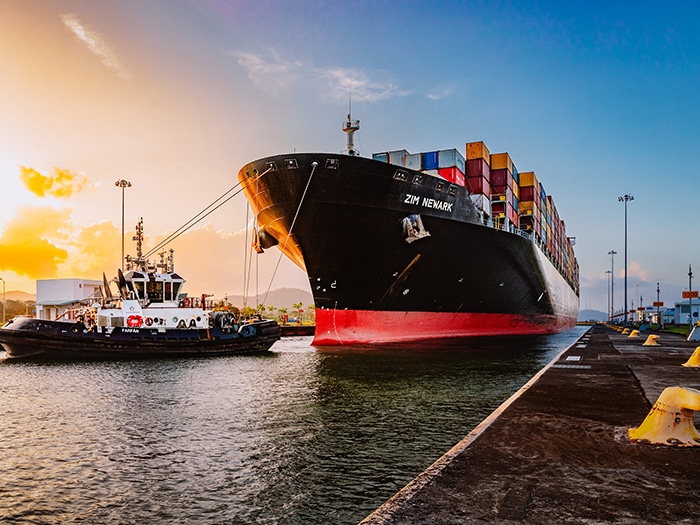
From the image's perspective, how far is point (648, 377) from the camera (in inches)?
Result: 452

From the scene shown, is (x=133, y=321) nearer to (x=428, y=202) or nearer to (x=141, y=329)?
(x=141, y=329)

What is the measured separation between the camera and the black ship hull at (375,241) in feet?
81.1

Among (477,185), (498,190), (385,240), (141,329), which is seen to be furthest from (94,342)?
(498,190)

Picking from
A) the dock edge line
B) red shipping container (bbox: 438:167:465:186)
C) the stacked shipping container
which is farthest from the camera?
the stacked shipping container

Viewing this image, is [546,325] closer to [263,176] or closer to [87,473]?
[263,176]

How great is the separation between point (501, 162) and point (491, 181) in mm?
1869

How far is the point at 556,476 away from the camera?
462 cm

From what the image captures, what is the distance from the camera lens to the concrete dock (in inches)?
147

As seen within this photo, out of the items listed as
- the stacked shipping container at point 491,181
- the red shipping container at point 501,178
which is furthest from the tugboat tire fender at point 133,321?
the red shipping container at point 501,178

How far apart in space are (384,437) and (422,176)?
18.9 metres

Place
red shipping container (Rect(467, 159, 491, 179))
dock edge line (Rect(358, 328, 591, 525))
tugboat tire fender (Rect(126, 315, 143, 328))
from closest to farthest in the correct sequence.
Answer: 1. dock edge line (Rect(358, 328, 591, 525))
2. tugboat tire fender (Rect(126, 315, 143, 328))
3. red shipping container (Rect(467, 159, 491, 179))

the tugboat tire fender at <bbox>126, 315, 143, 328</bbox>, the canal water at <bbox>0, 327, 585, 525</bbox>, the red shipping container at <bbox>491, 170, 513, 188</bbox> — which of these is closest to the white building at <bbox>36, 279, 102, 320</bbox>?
the tugboat tire fender at <bbox>126, 315, 143, 328</bbox>

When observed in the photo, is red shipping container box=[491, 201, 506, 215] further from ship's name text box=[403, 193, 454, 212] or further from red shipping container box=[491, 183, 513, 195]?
ship's name text box=[403, 193, 454, 212]

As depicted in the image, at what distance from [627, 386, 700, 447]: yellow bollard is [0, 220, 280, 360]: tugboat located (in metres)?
23.4
